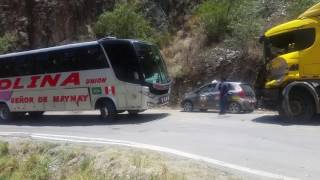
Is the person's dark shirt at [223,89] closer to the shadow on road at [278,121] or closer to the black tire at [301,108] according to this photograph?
the shadow on road at [278,121]

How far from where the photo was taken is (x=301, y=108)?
17797 mm

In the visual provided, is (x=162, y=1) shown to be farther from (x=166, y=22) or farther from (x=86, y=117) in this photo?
(x=86, y=117)

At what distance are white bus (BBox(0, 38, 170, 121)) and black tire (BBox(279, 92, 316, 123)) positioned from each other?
5.53m

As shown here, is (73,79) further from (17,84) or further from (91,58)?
(17,84)

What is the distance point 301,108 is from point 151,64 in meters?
6.50

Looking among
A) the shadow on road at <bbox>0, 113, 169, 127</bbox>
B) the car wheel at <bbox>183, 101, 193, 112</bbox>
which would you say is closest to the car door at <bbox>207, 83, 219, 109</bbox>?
the car wheel at <bbox>183, 101, 193, 112</bbox>

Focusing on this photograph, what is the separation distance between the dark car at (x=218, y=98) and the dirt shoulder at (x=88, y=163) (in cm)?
976

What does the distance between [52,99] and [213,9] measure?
44.0 ft

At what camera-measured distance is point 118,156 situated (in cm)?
1293

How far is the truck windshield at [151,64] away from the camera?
21059mm

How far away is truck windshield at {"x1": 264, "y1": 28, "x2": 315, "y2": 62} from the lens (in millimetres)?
17734

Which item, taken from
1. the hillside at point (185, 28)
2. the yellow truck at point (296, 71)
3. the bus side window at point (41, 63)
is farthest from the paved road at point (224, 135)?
the hillside at point (185, 28)

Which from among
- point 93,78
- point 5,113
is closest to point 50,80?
point 93,78

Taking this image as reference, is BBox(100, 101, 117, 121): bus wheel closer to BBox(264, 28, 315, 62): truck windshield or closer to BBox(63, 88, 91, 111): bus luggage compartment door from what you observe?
BBox(63, 88, 91, 111): bus luggage compartment door
